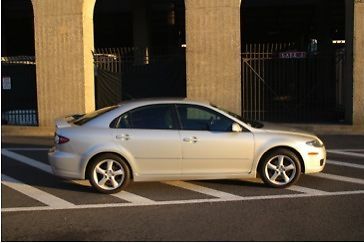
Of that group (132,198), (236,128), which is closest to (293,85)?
(236,128)

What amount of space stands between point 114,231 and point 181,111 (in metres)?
2.62

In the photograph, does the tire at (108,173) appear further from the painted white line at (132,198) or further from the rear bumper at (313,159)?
the rear bumper at (313,159)

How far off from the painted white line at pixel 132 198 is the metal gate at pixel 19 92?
460 inches

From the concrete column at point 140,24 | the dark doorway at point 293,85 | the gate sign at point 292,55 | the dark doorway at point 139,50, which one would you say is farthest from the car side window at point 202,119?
the concrete column at point 140,24

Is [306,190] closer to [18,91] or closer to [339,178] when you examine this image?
[339,178]

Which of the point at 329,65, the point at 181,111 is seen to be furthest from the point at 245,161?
the point at 329,65

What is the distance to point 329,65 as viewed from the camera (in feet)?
72.9

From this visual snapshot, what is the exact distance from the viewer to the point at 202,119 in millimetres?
8648

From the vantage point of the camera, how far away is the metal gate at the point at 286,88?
58.5 feet

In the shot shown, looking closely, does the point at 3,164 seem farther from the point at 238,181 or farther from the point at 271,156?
the point at 271,156

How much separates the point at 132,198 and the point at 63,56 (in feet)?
33.1

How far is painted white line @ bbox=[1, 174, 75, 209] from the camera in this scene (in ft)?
26.4

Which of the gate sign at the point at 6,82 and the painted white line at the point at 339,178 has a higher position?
the gate sign at the point at 6,82

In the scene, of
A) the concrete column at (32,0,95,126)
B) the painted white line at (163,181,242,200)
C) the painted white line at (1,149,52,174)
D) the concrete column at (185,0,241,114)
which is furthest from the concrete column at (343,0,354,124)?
the painted white line at (1,149,52,174)
